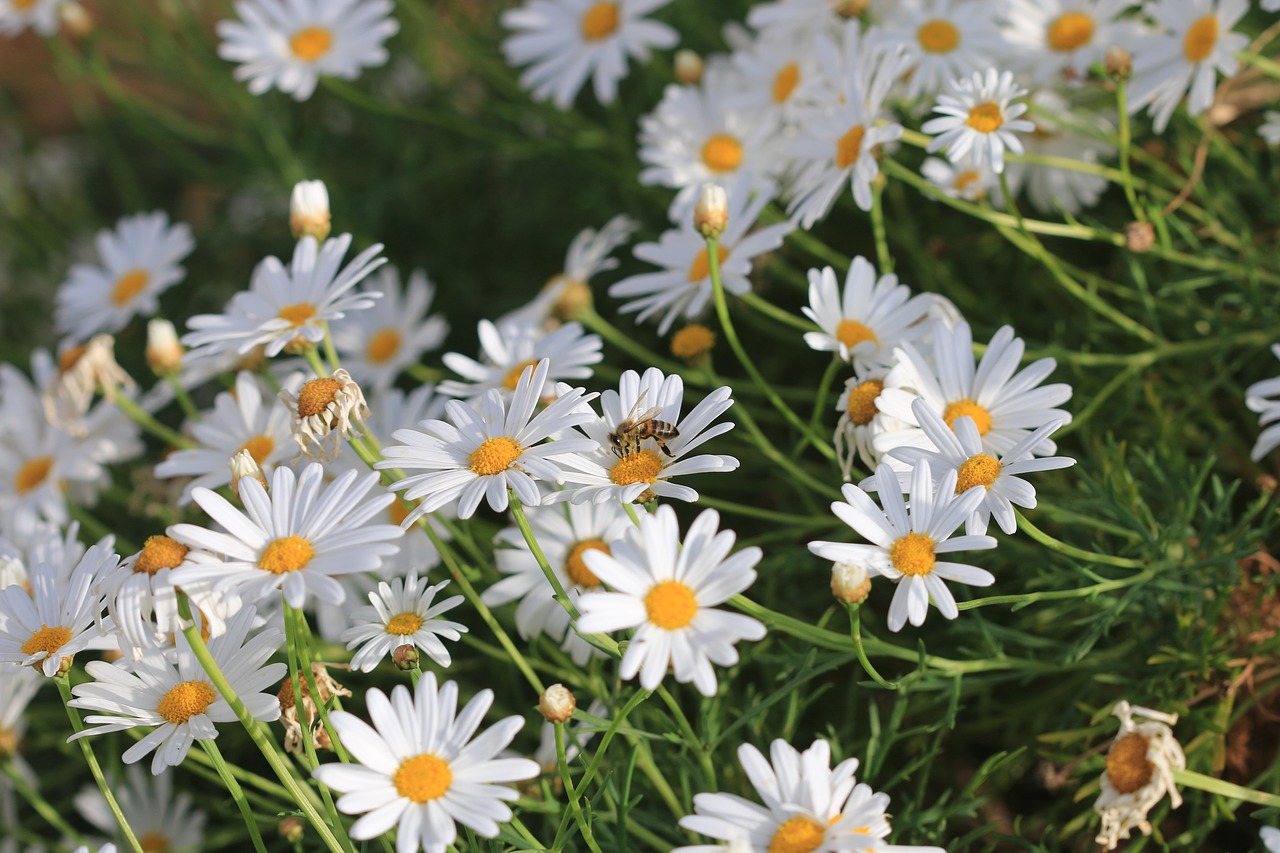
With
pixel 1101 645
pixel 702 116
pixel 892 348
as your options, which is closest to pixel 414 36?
pixel 702 116


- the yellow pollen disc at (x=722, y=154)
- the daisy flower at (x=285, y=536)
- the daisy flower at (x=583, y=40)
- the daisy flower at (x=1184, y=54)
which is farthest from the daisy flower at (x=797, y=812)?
the daisy flower at (x=583, y=40)

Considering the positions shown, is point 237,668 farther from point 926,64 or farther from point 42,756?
point 926,64

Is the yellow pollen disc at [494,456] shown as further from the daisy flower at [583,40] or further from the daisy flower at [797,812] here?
the daisy flower at [583,40]

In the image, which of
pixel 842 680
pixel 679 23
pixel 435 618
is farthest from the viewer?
pixel 679 23

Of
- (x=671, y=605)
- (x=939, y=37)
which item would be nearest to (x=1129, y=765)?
(x=671, y=605)

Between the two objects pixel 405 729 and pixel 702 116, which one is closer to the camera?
pixel 405 729

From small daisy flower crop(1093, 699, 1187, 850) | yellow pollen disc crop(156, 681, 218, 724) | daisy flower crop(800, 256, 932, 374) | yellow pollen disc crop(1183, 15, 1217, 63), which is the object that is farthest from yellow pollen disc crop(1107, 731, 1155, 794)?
yellow pollen disc crop(1183, 15, 1217, 63)
